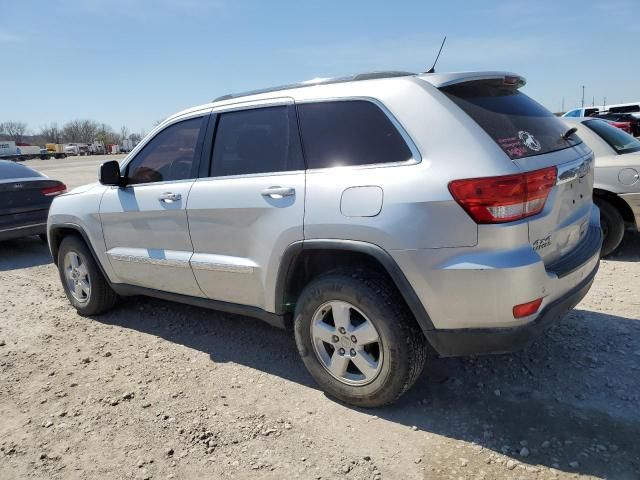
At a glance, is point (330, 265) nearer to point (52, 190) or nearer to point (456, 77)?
point (456, 77)

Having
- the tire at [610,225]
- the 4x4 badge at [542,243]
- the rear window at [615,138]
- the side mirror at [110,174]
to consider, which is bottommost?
the tire at [610,225]

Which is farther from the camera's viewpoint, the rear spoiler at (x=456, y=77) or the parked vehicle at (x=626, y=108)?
the parked vehicle at (x=626, y=108)

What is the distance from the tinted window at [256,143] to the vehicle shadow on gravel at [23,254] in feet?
16.5

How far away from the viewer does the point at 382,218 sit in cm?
268

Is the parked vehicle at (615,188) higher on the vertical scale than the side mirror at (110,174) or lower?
lower

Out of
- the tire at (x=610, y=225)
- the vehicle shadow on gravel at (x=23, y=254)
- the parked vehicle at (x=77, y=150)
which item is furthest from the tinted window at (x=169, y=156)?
the parked vehicle at (x=77, y=150)

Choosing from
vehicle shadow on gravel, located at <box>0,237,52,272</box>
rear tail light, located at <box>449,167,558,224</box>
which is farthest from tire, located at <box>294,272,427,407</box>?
vehicle shadow on gravel, located at <box>0,237,52,272</box>

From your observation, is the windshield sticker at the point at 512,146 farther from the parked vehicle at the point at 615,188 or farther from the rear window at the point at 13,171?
the rear window at the point at 13,171

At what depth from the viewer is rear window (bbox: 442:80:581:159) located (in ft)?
8.86

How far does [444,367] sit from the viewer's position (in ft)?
11.5

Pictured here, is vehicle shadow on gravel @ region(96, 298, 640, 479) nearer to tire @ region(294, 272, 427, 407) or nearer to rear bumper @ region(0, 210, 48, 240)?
tire @ region(294, 272, 427, 407)

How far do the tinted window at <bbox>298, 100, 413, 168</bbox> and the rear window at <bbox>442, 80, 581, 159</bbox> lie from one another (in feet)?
1.28

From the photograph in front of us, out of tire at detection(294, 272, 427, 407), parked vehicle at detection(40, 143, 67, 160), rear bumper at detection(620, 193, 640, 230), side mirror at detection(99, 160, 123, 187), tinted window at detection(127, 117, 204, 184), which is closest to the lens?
tire at detection(294, 272, 427, 407)

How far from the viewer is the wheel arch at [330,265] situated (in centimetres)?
270
